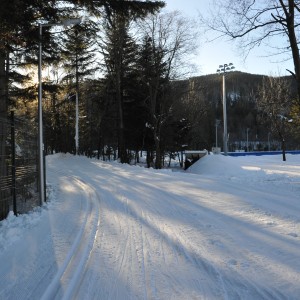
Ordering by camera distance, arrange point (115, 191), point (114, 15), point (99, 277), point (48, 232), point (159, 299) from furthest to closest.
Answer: point (115, 191) < point (114, 15) < point (48, 232) < point (99, 277) < point (159, 299)

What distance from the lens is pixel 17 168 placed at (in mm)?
10391

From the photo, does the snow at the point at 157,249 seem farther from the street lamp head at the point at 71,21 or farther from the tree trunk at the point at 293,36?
the tree trunk at the point at 293,36

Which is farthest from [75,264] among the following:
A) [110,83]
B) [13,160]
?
[110,83]

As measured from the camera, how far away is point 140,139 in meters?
40.2

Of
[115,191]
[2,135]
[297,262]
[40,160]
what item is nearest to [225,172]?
[115,191]

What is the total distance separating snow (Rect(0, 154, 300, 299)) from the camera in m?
4.91

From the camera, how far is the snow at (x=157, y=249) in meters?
4.91

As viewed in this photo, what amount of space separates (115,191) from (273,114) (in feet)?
92.7

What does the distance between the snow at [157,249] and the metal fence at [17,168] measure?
1.65ft

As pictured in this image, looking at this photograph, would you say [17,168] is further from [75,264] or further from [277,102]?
[277,102]

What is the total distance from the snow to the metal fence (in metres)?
0.50

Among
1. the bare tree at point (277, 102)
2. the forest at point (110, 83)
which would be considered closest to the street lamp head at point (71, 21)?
the forest at point (110, 83)

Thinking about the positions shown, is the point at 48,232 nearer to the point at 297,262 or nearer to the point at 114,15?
the point at 297,262

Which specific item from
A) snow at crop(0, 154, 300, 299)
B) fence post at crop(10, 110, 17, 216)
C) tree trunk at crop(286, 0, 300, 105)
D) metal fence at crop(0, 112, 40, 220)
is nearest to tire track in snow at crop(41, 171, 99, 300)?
snow at crop(0, 154, 300, 299)
